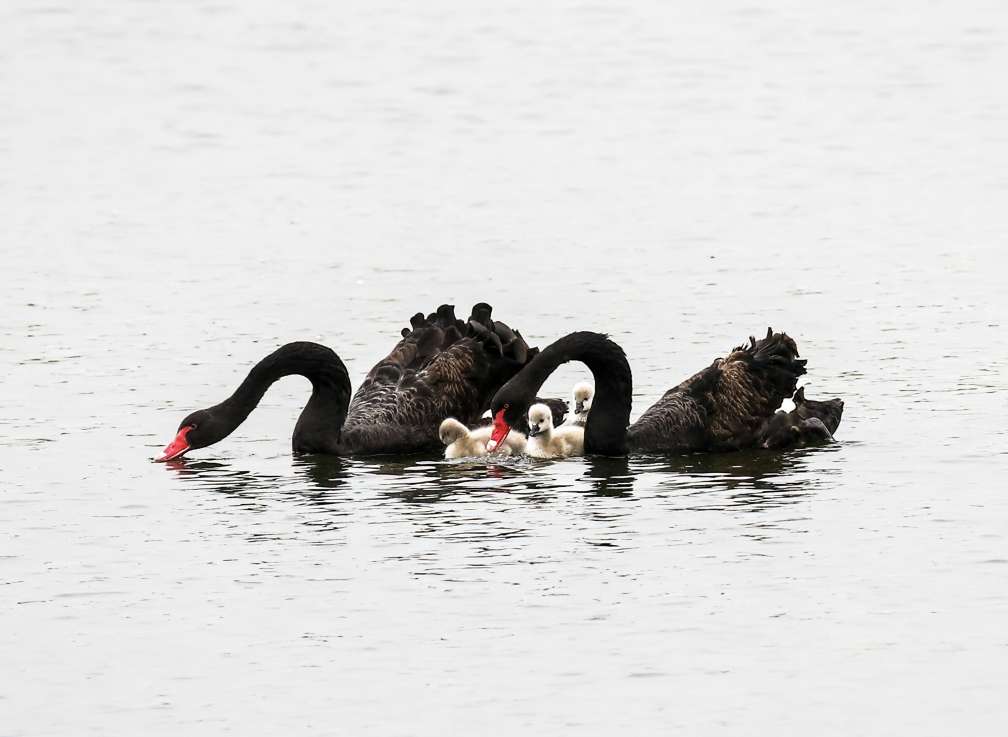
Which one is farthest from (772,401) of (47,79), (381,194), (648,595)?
(47,79)

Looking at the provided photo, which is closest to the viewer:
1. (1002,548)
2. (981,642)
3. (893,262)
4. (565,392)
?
(981,642)

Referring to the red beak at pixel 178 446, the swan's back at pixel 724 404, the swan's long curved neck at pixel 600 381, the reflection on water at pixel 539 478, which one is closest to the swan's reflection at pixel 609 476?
the reflection on water at pixel 539 478

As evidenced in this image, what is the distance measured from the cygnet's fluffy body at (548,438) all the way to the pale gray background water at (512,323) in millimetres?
158

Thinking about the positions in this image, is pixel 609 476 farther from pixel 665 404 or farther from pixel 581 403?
pixel 581 403

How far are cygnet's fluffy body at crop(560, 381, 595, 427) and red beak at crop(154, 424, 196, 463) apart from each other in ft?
7.57

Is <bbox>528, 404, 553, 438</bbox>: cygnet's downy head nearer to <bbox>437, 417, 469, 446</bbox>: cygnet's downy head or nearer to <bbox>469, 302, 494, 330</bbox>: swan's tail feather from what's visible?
<bbox>437, 417, 469, 446</bbox>: cygnet's downy head

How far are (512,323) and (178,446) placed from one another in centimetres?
422

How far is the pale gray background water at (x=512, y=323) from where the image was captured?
8.01 meters

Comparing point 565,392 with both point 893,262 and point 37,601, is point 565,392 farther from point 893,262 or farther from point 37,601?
point 37,601

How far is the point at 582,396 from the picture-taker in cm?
1312

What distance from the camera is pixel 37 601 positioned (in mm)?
9078

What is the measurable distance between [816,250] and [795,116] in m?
6.85

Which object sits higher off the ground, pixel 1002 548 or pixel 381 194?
pixel 381 194

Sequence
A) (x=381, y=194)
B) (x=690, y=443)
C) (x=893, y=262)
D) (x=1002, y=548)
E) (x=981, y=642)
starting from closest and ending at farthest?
(x=981, y=642) < (x=1002, y=548) < (x=690, y=443) < (x=893, y=262) < (x=381, y=194)
